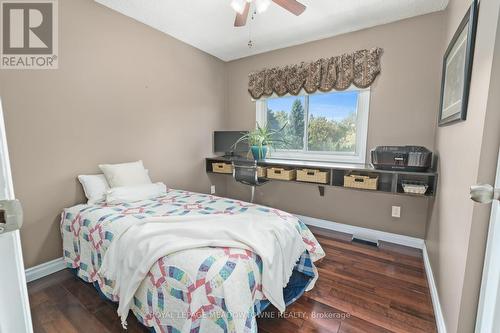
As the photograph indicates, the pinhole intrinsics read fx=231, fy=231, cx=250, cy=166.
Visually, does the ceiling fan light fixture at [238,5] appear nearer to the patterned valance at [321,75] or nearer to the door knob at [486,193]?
the patterned valance at [321,75]

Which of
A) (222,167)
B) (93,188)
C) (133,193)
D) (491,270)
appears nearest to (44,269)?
(93,188)

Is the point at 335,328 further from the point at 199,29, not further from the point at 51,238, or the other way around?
the point at 199,29

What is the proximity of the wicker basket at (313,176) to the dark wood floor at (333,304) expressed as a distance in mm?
852

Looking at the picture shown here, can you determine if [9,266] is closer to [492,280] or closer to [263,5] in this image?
[492,280]

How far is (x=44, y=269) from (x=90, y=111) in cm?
146

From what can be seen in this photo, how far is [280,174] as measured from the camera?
285 centimetres

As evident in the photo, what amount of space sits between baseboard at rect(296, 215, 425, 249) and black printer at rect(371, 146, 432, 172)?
2.86ft

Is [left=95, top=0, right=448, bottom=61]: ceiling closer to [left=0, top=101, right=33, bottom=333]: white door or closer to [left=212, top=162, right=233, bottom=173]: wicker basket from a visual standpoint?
[left=212, top=162, right=233, bottom=173]: wicker basket


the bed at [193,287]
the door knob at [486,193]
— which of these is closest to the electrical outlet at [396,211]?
the bed at [193,287]

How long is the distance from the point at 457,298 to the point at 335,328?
682 mm

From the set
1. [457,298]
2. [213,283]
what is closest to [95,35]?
[213,283]

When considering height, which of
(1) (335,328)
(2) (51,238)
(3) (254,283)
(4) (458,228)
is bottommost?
(1) (335,328)

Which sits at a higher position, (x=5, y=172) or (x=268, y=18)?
(x=268, y=18)

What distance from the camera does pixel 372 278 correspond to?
77.7 inches
